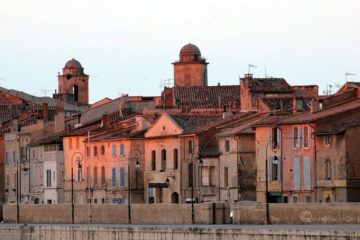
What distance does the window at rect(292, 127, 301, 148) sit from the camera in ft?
317

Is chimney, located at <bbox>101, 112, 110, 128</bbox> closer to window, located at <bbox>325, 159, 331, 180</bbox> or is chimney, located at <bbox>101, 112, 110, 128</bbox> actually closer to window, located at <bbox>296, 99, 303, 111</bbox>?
window, located at <bbox>296, 99, 303, 111</bbox>

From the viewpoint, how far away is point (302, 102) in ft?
363

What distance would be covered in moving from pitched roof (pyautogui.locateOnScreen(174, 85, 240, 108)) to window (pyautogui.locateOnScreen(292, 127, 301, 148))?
3392cm

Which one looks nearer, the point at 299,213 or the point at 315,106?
the point at 299,213

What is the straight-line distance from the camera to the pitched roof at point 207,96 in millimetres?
132625

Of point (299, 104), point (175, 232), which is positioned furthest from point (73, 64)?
point (175, 232)

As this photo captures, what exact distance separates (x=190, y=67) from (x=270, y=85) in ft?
89.6

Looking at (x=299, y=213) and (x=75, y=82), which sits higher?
(x=75, y=82)

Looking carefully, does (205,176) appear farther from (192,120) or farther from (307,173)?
(307,173)

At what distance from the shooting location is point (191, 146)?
109812 mm

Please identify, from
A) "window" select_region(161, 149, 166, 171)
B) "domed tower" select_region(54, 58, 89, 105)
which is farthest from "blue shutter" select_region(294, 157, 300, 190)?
"domed tower" select_region(54, 58, 89, 105)

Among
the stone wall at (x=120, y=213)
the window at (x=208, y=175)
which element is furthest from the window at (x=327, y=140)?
the window at (x=208, y=175)

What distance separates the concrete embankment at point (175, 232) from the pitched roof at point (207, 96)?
33.8m

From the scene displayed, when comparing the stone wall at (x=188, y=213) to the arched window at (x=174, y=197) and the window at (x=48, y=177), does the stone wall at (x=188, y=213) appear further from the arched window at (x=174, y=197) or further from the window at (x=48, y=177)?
the window at (x=48, y=177)
